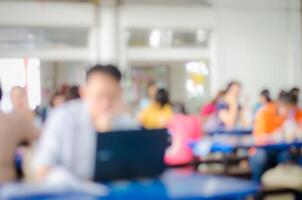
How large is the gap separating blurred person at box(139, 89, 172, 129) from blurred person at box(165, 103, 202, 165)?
0.34 metres

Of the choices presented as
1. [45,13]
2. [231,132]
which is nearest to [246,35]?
[45,13]

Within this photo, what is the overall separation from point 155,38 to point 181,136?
561 cm

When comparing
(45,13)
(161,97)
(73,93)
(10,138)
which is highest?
(45,13)

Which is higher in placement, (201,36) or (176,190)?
(201,36)

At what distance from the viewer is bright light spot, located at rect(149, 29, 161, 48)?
38.4ft

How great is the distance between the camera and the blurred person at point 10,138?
394cm

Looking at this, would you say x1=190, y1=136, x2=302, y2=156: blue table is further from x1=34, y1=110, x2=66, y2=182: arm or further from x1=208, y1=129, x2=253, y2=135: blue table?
x1=34, y1=110, x2=66, y2=182: arm

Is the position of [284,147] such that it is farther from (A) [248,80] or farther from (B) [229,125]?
(A) [248,80]

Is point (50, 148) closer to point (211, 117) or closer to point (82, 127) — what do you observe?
point (82, 127)

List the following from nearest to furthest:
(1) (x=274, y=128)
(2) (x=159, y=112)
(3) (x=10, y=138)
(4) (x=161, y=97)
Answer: (3) (x=10, y=138) → (1) (x=274, y=128) → (4) (x=161, y=97) → (2) (x=159, y=112)

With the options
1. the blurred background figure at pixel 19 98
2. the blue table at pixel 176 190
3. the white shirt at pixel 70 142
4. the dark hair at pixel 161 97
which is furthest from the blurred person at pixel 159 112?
the white shirt at pixel 70 142

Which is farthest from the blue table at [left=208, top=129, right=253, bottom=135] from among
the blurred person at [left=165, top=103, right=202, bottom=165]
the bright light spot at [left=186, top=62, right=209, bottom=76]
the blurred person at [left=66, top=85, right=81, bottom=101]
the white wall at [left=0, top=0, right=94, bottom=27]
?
the bright light spot at [left=186, top=62, right=209, bottom=76]

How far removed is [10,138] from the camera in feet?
13.1

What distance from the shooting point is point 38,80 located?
1178 centimetres
